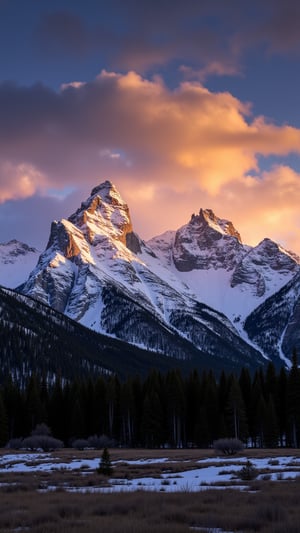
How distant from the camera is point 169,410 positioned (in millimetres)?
101312

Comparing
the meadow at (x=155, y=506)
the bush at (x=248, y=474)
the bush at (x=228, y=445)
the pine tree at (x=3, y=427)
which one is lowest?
the meadow at (x=155, y=506)

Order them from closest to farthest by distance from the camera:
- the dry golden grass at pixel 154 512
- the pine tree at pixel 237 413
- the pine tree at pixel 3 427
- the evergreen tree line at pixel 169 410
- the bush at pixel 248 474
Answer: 1. the dry golden grass at pixel 154 512
2. the bush at pixel 248 474
3. the pine tree at pixel 237 413
4. the evergreen tree line at pixel 169 410
5. the pine tree at pixel 3 427

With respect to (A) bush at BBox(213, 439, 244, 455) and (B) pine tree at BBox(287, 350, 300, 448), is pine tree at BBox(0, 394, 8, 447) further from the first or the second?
(A) bush at BBox(213, 439, 244, 455)

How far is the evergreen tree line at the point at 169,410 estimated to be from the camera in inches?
3674

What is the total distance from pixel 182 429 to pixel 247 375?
1480 centimetres

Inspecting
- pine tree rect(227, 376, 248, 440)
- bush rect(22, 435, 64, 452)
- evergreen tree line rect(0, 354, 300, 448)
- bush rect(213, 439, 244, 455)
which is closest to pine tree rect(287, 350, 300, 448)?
evergreen tree line rect(0, 354, 300, 448)

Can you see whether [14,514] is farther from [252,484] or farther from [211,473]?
[211,473]

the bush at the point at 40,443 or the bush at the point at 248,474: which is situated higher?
the bush at the point at 40,443

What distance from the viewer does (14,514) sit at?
2073 centimetres

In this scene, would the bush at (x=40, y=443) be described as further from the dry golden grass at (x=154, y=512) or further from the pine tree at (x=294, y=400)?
the dry golden grass at (x=154, y=512)

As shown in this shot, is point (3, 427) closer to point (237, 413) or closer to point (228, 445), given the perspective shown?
point (237, 413)

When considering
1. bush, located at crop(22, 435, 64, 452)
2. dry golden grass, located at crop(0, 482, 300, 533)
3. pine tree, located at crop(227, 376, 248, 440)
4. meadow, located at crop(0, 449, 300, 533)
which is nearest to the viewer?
dry golden grass, located at crop(0, 482, 300, 533)

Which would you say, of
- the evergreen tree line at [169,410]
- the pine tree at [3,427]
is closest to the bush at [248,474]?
the evergreen tree line at [169,410]

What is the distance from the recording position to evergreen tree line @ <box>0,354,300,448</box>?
9331 cm
